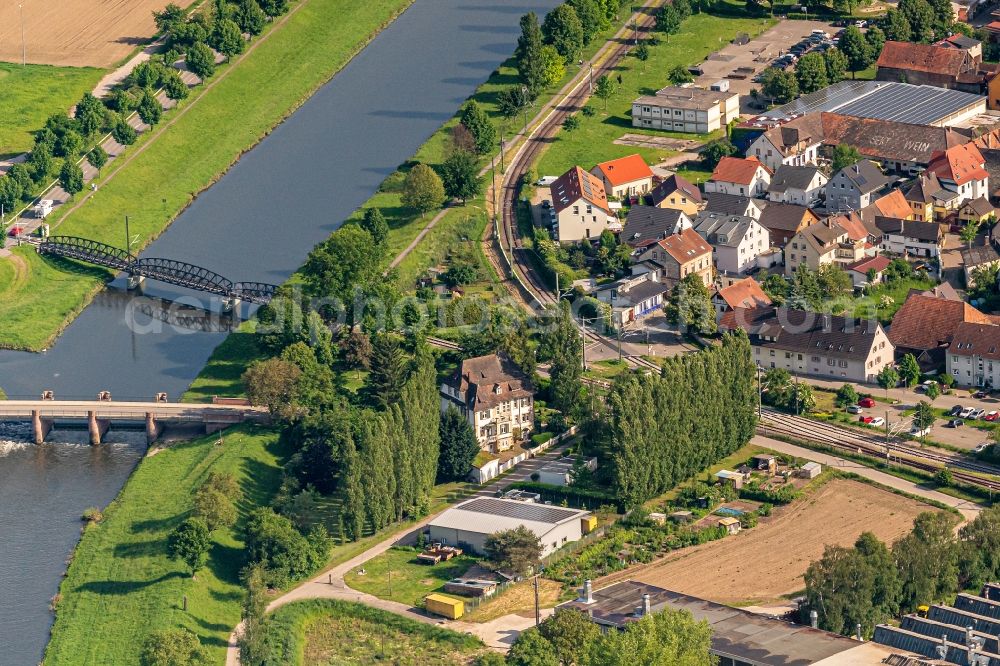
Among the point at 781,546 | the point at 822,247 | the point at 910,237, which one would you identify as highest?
the point at 910,237

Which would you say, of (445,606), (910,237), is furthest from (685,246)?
(445,606)

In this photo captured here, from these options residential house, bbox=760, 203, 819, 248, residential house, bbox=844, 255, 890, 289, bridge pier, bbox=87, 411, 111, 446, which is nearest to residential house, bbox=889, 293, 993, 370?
residential house, bbox=844, 255, 890, 289

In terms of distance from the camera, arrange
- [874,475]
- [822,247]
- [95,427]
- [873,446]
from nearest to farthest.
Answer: [874,475] < [873,446] < [95,427] < [822,247]

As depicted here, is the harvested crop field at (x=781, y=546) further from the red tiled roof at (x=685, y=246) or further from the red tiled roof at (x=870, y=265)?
the red tiled roof at (x=685, y=246)

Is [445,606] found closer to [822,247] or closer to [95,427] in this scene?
[95,427]

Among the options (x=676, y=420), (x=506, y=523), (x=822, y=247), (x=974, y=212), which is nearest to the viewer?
(x=506, y=523)

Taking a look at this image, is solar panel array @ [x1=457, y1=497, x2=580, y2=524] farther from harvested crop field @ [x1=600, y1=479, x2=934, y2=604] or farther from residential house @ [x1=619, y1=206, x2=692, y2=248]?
residential house @ [x1=619, y1=206, x2=692, y2=248]
